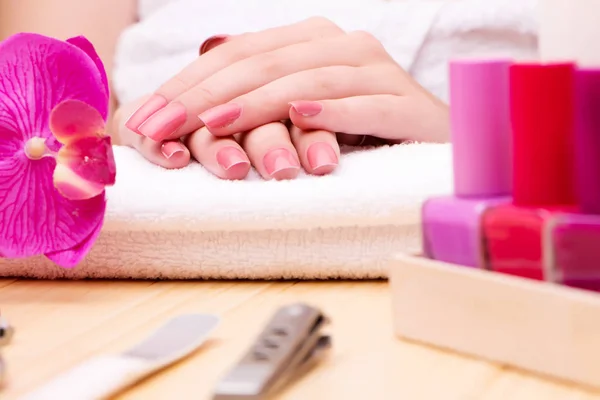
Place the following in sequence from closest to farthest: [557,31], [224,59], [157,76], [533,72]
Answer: [533,72], [557,31], [224,59], [157,76]

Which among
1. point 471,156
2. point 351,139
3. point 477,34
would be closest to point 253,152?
point 351,139

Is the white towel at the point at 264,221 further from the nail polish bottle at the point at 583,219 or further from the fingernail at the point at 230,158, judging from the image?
the nail polish bottle at the point at 583,219

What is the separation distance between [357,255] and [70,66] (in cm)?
25

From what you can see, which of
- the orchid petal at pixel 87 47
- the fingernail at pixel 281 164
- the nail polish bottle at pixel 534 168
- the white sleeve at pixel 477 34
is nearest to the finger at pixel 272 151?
the fingernail at pixel 281 164

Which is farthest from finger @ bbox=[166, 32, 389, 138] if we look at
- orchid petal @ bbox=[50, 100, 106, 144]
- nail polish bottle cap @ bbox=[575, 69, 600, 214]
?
nail polish bottle cap @ bbox=[575, 69, 600, 214]

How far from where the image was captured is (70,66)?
62cm

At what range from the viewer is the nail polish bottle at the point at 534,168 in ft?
1.44

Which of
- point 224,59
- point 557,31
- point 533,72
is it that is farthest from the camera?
point 224,59

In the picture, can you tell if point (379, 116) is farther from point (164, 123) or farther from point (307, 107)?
point (164, 123)

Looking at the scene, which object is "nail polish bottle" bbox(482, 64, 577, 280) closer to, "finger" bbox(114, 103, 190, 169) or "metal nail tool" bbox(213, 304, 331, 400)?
"metal nail tool" bbox(213, 304, 331, 400)

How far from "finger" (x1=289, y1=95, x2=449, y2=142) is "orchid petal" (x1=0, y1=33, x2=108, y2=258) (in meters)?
0.17

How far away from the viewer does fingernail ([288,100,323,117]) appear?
27.0 inches

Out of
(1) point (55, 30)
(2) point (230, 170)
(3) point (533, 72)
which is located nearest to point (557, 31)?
(3) point (533, 72)

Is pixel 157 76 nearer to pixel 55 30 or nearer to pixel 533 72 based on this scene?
pixel 55 30
